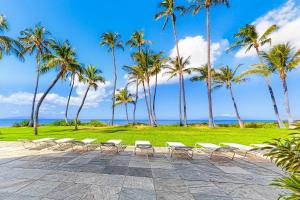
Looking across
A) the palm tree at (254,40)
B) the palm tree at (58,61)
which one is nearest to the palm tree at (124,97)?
the palm tree at (58,61)

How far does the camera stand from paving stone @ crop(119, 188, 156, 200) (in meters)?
3.50

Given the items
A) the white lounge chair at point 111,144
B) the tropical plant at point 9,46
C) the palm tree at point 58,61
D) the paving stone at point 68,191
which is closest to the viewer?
the paving stone at point 68,191

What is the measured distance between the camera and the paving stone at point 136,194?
3502 mm

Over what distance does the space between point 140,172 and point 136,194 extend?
145 centimetres

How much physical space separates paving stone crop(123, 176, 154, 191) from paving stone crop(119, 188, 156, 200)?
17 cm

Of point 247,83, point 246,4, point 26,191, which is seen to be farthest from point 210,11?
point 26,191

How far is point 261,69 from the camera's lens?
19078 millimetres

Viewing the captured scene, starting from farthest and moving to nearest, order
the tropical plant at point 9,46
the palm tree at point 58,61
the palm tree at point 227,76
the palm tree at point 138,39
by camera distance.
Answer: the palm tree at point 227,76, the palm tree at point 138,39, the palm tree at point 58,61, the tropical plant at point 9,46

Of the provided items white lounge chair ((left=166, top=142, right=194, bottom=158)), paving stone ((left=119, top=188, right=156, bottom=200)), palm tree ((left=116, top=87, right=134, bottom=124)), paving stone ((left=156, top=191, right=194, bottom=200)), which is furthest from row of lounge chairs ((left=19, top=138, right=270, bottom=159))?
palm tree ((left=116, top=87, right=134, bottom=124))

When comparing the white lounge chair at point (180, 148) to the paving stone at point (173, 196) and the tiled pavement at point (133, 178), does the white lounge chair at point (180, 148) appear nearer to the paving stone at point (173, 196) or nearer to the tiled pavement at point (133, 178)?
the tiled pavement at point (133, 178)

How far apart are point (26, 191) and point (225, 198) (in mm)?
4280

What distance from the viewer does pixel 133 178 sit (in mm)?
4602

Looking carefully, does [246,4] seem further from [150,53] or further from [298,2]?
[150,53]

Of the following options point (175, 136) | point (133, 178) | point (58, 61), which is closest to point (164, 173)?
point (133, 178)
